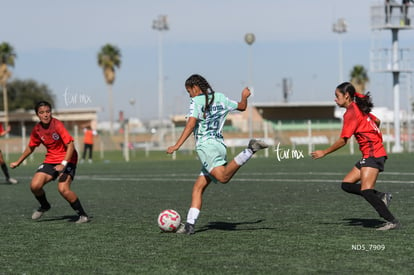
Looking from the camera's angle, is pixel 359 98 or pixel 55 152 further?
pixel 55 152

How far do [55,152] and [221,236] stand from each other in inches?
130

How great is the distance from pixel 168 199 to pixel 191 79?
6516mm

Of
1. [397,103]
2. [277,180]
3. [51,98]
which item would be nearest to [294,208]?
[277,180]

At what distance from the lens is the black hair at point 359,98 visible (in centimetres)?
1035

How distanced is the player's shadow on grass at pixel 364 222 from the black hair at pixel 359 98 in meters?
1.60

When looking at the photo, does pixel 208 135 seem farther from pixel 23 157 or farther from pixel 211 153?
pixel 23 157

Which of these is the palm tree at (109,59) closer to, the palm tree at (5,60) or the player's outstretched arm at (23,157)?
the palm tree at (5,60)

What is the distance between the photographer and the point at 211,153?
1027 cm

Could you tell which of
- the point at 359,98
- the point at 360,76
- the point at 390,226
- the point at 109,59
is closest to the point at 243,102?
the point at 359,98

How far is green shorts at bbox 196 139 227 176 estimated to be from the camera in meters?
10.3

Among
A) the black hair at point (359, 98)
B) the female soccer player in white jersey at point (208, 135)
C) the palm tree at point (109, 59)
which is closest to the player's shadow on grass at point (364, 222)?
the black hair at point (359, 98)

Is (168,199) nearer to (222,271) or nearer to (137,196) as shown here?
(137,196)

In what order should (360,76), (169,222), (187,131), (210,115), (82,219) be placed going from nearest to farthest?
(187,131) → (210,115) → (169,222) → (82,219) → (360,76)

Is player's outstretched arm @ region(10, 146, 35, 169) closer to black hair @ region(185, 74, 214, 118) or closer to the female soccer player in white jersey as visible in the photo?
the female soccer player in white jersey
